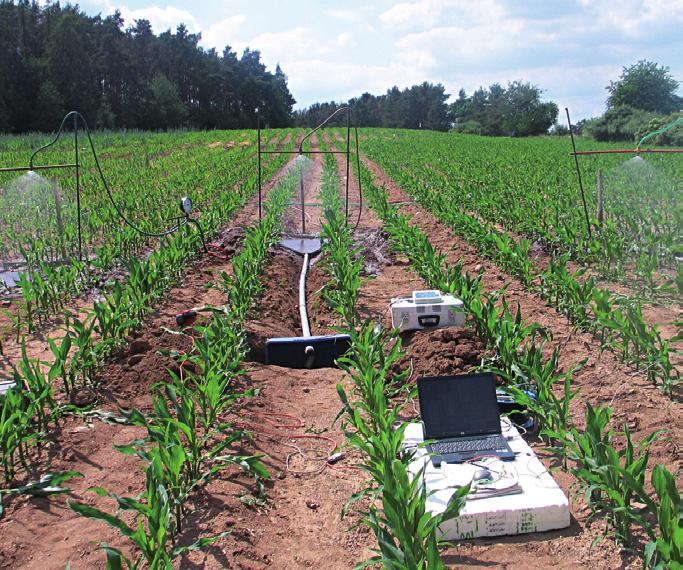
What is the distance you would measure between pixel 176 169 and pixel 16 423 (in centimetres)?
2083

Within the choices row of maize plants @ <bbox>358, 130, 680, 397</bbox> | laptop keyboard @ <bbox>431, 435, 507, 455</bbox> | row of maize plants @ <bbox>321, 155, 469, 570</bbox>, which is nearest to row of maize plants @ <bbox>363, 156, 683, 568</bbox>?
laptop keyboard @ <bbox>431, 435, 507, 455</bbox>

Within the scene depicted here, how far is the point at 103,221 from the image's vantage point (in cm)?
1138

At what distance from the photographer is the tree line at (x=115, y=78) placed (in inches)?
2066

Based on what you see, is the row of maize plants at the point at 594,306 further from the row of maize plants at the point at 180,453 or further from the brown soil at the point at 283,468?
the row of maize plants at the point at 180,453

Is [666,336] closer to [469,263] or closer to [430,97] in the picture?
[469,263]

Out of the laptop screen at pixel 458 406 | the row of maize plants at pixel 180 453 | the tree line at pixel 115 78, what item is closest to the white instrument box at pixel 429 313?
the row of maize plants at pixel 180 453

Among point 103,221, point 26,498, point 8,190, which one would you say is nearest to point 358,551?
point 26,498

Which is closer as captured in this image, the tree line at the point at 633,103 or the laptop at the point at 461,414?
the laptop at the point at 461,414

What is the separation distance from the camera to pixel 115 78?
239 ft

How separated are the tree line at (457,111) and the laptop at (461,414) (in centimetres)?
6829

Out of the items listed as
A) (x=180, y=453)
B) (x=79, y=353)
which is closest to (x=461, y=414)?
(x=180, y=453)

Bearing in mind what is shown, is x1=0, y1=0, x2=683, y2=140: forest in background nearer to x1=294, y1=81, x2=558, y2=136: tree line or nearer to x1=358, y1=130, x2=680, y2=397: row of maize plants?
x1=294, y1=81, x2=558, y2=136: tree line

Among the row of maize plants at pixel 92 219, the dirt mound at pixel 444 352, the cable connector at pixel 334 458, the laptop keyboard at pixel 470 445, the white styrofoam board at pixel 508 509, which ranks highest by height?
the row of maize plants at pixel 92 219

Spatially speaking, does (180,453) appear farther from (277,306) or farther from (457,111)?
(457,111)
